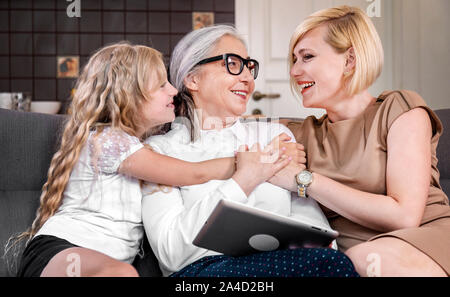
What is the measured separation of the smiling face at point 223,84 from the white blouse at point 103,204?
229 millimetres

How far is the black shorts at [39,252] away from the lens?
0.97 meters

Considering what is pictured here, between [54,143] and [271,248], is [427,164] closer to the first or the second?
[271,248]

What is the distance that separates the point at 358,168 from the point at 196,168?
0.36m

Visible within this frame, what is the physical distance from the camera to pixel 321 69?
3.63ft

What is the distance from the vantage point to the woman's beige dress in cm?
103

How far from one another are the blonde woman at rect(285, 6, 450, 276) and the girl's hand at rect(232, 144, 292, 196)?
5 centimetres

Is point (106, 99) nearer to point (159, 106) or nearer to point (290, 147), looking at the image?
point (159, 106)

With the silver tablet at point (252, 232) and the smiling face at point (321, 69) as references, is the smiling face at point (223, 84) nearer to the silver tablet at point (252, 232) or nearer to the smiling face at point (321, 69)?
the smiling face at point (321, 69)

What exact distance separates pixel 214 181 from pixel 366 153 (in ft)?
1.12

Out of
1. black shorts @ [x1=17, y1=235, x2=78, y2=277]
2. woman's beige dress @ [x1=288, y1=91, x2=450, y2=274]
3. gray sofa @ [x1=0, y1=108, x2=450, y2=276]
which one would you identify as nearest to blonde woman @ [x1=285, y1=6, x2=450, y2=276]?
woman's beige dress @ [x1=288, y1=91, x2=450, y2=274]

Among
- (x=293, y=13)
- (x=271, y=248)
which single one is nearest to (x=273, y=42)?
(x=293, y=13)

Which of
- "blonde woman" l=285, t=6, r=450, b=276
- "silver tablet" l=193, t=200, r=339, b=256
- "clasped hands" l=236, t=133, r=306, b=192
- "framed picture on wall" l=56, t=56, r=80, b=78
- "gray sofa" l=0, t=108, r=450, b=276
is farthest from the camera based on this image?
"framed picture on wall" l=56, t=56, r=80, b=78

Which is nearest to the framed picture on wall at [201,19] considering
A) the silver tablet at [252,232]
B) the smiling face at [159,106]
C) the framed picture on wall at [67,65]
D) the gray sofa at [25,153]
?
the framed picture on wall at [67,65]

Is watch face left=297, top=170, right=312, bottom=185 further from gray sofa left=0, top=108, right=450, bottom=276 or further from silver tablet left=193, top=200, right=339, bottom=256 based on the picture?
gray sofa left=0, top=108, right=450, bottom=276
